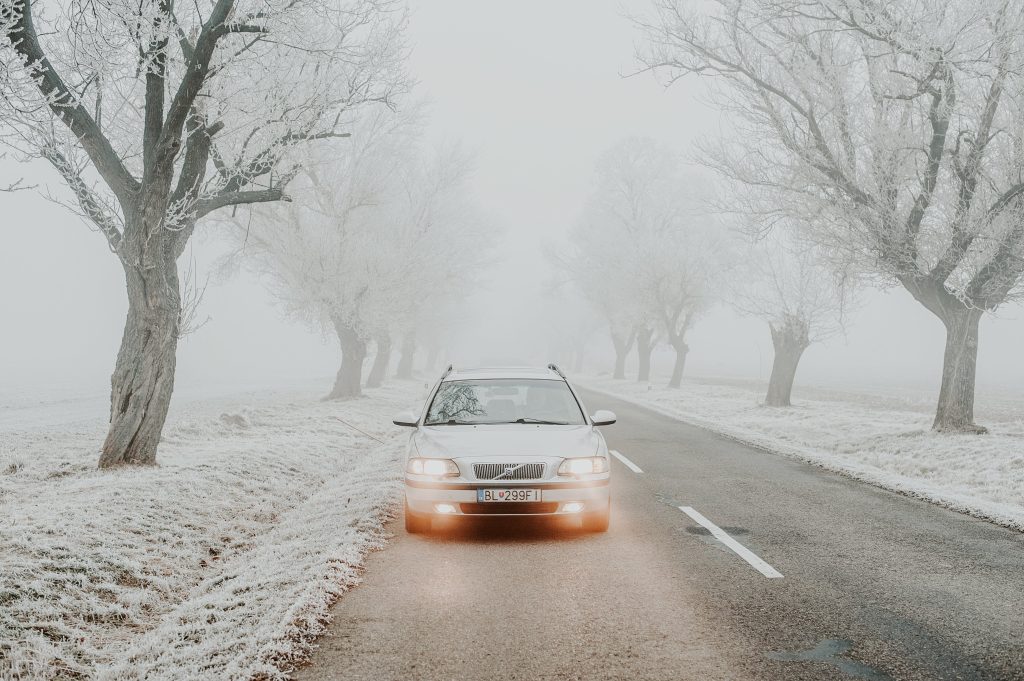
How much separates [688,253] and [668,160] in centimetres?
778

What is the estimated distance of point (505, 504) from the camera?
589 centimetres

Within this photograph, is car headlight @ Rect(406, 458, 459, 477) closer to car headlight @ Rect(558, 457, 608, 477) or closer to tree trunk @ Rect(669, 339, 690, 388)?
car headlight @ Rect(558, 457, 608, 477)

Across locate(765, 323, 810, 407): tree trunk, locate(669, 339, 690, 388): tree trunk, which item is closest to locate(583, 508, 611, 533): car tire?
locate(765, 323, 810, 407): tree trunk

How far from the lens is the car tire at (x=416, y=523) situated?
6.22 meters

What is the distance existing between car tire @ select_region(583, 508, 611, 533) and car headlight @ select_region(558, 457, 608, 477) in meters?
0.40

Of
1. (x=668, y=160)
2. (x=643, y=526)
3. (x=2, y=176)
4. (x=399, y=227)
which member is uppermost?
(x=2, y=176)

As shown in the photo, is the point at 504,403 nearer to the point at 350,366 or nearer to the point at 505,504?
the point at 505,504

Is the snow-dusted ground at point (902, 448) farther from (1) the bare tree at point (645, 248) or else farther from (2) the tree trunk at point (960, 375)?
(1) the bare tree at point (645, 248)

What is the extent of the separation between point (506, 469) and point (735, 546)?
2176mm

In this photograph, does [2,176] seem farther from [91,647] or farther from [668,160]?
[91,647]

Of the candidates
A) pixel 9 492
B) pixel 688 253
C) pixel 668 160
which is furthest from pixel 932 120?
pixel 668 160

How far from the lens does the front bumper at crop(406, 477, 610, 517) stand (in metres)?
5.88

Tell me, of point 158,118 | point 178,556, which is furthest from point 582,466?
point 158,118

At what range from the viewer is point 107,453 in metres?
8.64
